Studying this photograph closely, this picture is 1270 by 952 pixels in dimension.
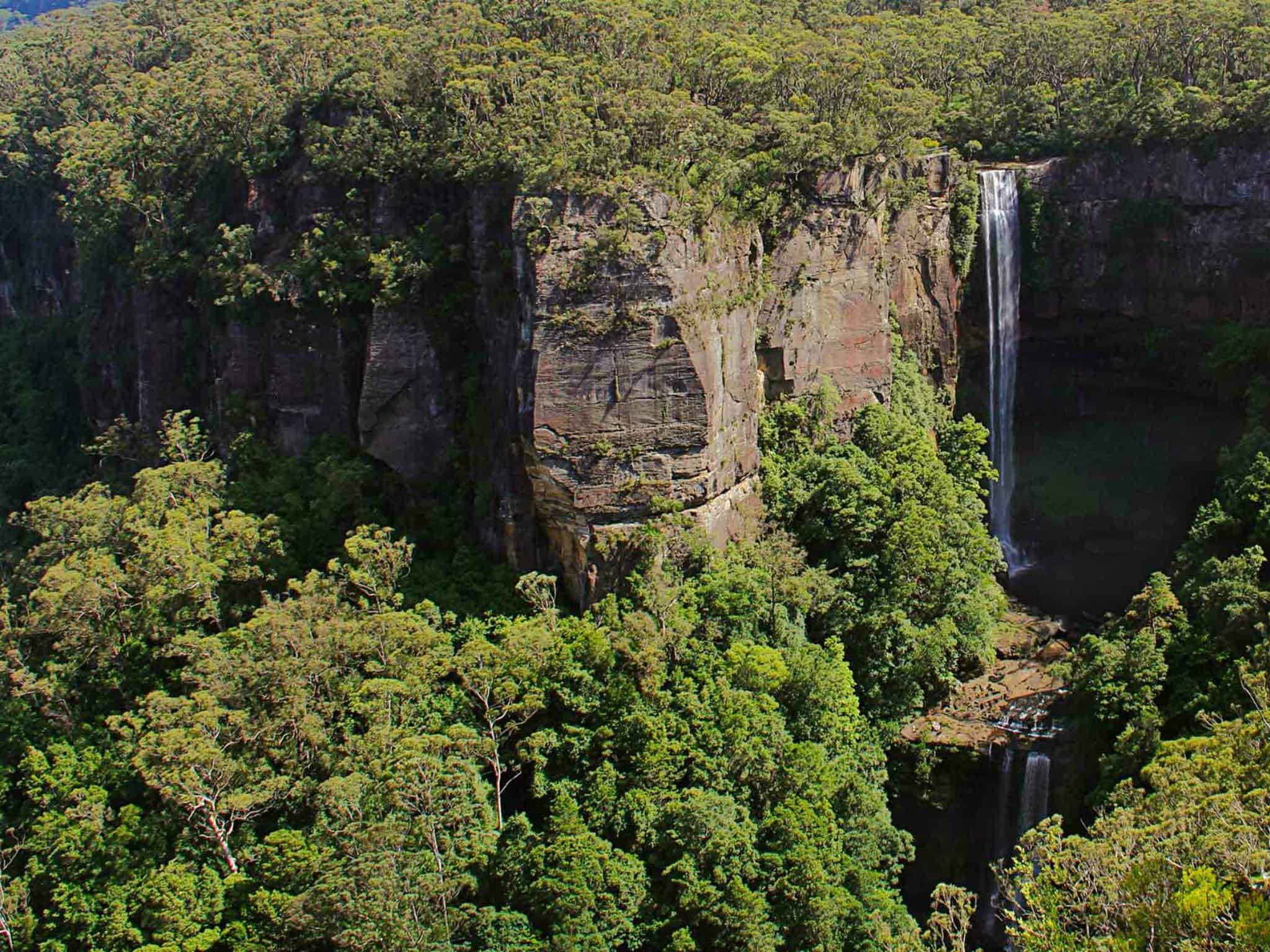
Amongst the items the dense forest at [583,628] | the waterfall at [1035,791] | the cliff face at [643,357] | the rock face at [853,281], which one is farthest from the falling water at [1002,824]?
the rock face at [853,281]

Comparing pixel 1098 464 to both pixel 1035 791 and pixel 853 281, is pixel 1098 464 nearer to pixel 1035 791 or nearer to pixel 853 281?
pixel 853 281

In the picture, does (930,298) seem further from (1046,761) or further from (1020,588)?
(1046,761)

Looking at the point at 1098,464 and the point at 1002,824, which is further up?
the point at 1098,464

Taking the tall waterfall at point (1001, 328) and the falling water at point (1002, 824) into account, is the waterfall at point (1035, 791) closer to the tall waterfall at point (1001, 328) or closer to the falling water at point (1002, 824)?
the falling water at point (1002, 824)

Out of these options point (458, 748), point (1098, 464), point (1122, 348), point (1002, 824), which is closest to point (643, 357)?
point (458, 748)

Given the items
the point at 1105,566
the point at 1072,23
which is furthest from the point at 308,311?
the point at 1072,23

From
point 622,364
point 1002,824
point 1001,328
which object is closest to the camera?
point 622,364

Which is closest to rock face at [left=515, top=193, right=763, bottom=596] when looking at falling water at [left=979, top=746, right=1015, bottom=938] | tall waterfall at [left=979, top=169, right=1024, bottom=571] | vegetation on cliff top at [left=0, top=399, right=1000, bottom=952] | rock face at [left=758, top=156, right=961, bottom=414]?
vegetation on cliff top at [left=0, top=399, right=1000, bottom=952]

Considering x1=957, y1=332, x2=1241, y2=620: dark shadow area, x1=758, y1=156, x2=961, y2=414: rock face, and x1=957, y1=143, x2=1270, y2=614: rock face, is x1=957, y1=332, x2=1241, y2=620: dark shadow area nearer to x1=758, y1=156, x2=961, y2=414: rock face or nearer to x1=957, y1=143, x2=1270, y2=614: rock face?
x1=957, y1=143, x2=1270, y2=614: rock face
